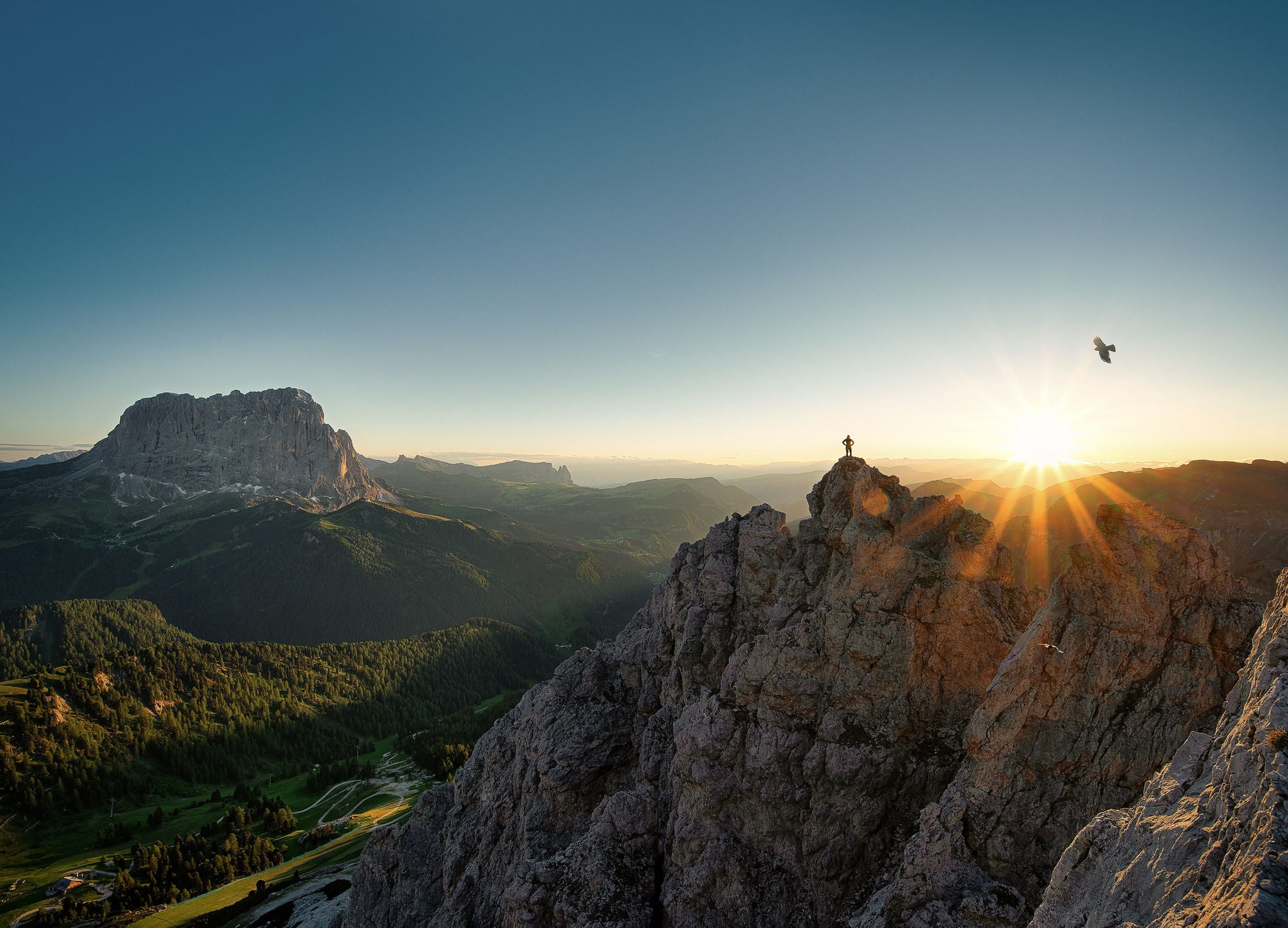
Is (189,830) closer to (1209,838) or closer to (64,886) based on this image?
(64,886)

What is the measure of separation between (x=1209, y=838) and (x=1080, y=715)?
10.4 meters

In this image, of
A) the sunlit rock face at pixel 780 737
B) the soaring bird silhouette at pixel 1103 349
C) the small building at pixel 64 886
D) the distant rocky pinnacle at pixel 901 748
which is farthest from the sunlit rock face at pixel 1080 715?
the small building at pixel 64 886

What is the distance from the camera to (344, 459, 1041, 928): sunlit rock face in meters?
26.2

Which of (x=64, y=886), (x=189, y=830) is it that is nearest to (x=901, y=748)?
(x=64, y=886)

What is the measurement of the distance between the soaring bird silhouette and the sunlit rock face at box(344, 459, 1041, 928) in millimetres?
11521

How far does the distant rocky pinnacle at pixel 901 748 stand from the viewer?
1378 centimetres

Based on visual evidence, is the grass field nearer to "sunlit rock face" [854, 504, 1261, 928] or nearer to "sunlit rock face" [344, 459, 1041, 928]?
"sunlit rock face" [344, 459, 1041, 928]

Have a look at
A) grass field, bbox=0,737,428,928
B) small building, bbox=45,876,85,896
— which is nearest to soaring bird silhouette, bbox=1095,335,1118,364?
grass field, bbox=0,737,428,928

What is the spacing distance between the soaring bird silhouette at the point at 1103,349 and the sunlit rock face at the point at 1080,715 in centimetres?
1136

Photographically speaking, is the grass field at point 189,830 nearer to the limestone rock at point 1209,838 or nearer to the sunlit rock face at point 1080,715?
the sunlit rock face at point 1080,715

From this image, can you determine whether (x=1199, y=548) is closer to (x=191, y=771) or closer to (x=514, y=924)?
(x=514, y=924)

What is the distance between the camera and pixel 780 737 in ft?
95.8

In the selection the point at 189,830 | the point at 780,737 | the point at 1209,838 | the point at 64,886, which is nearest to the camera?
the point at 1209,838

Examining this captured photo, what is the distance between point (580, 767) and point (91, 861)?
179292mm
